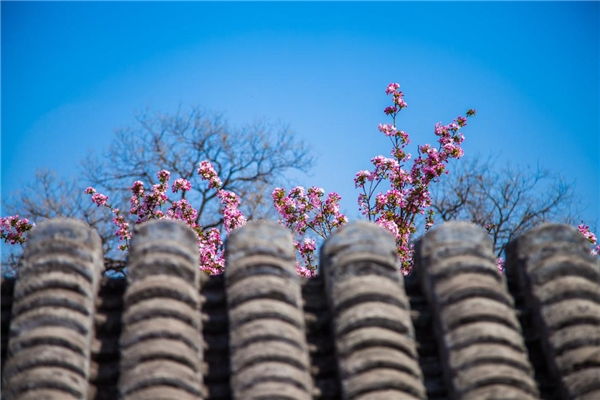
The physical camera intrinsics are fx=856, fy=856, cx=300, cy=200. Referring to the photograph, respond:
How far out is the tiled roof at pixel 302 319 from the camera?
3482 millimetres

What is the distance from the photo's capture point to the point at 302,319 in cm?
377

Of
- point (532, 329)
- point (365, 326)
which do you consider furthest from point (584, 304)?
point (365, 326)

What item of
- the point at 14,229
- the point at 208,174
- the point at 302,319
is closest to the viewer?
the point at 302,319

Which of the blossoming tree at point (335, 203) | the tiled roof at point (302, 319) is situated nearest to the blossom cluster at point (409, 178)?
the blossoming tree at point (335, 203)

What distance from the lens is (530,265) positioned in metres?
4.02

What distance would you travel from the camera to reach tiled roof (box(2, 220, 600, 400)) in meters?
3.48

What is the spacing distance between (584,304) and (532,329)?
0.85 feet

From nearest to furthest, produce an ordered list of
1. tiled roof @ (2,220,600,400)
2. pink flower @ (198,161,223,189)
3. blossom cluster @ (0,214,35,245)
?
tiled roof @ (2,220,600,400) < blossom cluster @ (0,214,35,245) < pink flower @ (198,161,223,189)

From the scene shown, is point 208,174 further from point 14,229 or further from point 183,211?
point 14,229

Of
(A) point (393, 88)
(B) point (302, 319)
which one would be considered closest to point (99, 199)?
(A) point (393, 88)

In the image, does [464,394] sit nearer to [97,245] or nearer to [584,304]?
[584,304]

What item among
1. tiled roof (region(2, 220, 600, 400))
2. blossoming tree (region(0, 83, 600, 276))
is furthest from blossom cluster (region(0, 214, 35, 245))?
tiled roof (region(2, 220, 600, 400))

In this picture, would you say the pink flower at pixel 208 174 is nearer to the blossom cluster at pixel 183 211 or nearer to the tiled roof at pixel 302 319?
the blossom cluster at pixel 183 211

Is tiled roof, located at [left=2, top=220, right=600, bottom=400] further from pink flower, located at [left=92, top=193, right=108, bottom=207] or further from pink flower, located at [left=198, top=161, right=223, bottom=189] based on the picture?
pink flower, located at [left=92, top=193, right=108, bottom=207]
